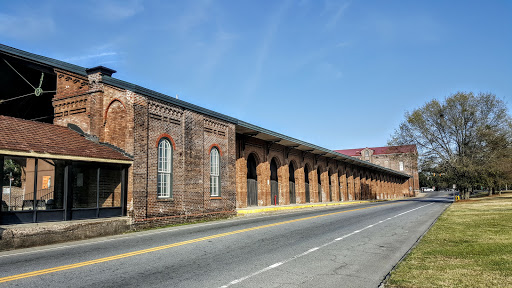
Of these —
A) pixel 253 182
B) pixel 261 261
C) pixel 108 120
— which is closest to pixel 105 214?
pixel 108 120

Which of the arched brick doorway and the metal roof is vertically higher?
the metal roof

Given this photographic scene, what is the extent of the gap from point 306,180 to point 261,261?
30.4 metres

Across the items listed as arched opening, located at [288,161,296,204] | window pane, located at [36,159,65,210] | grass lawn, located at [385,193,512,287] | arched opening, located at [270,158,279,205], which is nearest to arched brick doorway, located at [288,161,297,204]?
arched opening, located at [288,161,296,204]

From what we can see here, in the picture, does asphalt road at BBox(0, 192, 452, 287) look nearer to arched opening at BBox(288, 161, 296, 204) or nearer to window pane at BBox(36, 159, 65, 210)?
window pane at BBox(36, 159, 65, 210)

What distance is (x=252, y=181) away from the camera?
28.3 metres

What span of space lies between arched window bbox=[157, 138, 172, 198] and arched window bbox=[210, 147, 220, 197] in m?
3.60

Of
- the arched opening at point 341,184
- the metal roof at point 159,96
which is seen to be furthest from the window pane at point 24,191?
the arched opening at point 341,184

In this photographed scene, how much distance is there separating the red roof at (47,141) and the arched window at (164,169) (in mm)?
2221

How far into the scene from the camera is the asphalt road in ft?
20.7

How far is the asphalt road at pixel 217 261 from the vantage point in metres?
6.31

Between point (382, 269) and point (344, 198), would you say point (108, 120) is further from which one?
point (344, 198)

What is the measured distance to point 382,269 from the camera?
727 centimetres

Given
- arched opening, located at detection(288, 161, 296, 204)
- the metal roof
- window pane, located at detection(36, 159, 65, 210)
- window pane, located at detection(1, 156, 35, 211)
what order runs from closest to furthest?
the metal roof → window pane, located at detection(36, 159, 65, 210) → window pane, located at detection(1, 156, 35, 211) → arched opening, located at detection(288, 161, 296, 204)

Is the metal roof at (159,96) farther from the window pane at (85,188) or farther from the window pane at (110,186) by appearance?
the window pane at (85,188)
